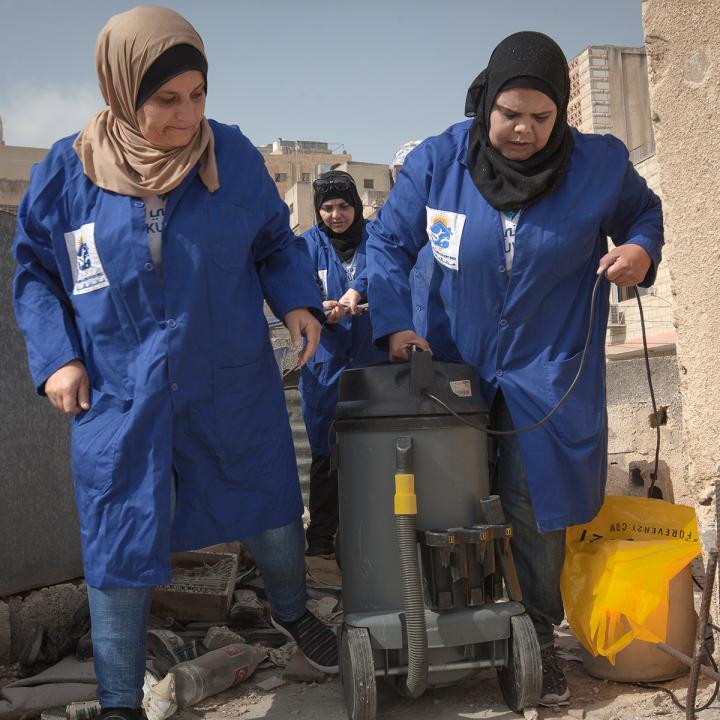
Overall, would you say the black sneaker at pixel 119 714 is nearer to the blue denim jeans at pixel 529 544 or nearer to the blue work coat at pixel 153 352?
the blue work coat at pixel 153 352

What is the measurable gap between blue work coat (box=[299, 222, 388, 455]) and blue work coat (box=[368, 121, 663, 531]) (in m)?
1.73

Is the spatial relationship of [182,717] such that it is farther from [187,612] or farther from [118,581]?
[187,612]

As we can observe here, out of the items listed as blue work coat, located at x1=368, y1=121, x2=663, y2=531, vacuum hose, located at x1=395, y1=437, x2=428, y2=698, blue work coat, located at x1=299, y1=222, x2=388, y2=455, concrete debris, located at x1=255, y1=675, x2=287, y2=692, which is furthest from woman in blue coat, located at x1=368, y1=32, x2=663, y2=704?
blue work coat, located at x1=299, y1=222, x2=388, y2=455

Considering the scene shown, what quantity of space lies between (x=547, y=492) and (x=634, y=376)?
250 cm

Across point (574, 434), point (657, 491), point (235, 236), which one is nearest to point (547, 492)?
point (574, 434)

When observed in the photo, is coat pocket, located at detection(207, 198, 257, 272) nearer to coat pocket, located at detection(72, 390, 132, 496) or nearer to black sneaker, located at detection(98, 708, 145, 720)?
coat pocket, located at detection(72, 390, 132, 496)

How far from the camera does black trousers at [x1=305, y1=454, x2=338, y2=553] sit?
505 cm

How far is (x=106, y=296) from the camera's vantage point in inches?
103

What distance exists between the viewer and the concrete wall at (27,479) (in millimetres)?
3533

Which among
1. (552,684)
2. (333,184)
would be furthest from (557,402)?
(333,184)

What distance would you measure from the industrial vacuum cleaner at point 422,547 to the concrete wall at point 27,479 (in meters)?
1.50

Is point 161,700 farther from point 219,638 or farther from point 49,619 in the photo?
point 49,619

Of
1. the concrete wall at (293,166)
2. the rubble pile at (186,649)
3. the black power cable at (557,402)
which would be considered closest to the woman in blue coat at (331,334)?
the rubble pile at (186,649)

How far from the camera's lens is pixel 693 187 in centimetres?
257
